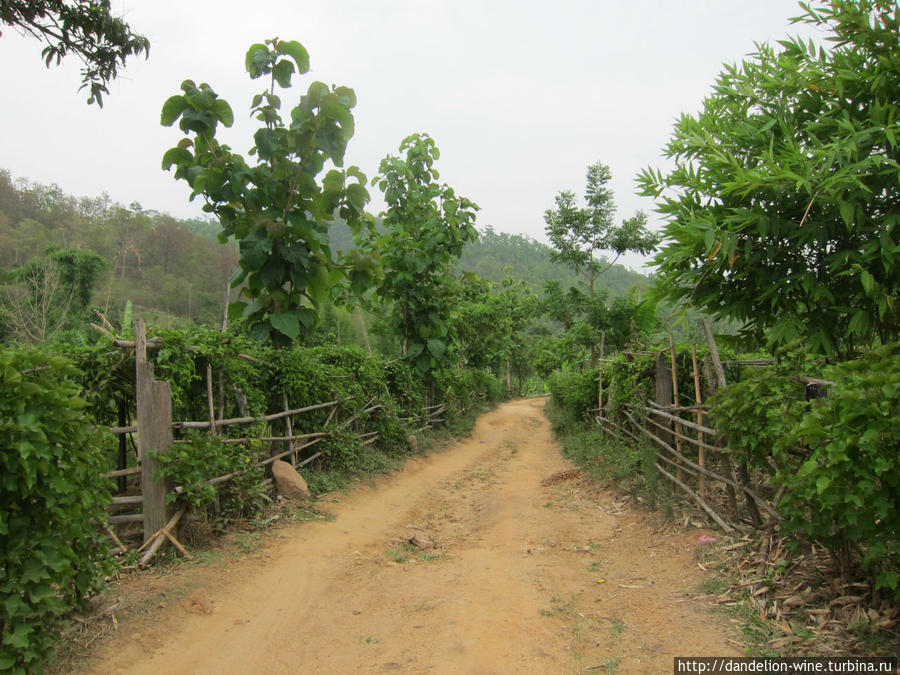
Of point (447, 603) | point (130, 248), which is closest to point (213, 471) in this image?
point (447, 603)

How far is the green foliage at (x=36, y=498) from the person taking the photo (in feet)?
8.52

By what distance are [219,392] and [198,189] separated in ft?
7.27

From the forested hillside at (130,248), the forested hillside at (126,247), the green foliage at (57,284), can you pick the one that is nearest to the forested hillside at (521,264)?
the forested hillside at (130,248)

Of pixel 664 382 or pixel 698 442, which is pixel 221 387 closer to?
pixel 698 442

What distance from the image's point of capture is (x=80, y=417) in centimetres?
295

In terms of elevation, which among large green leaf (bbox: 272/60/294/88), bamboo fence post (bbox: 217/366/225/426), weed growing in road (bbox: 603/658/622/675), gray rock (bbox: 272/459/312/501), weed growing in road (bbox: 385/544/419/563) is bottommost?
weed growing in road (bbox: 385/544/419/563)

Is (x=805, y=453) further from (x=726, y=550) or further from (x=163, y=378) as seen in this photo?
(x=163, y=378)

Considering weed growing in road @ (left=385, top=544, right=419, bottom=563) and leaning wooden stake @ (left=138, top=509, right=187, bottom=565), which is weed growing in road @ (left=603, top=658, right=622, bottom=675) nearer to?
weed growing in road @ (left=385, top=544, right=419, bottom=563)

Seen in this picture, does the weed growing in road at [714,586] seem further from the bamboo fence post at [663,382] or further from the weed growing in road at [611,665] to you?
the bamboo fence post at [663,382]

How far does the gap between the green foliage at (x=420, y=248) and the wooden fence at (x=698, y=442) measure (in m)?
4.99

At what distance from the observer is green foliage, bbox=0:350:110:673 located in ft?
8.52

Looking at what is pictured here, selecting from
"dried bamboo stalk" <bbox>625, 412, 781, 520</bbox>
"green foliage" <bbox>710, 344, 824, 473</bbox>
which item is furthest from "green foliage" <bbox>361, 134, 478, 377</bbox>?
"green foliage" <bbox>710, 344, 824, 473</bbox>

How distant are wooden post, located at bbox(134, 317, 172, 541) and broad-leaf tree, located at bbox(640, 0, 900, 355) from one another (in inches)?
159

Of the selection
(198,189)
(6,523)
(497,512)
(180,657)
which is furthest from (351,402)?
(6,523)
